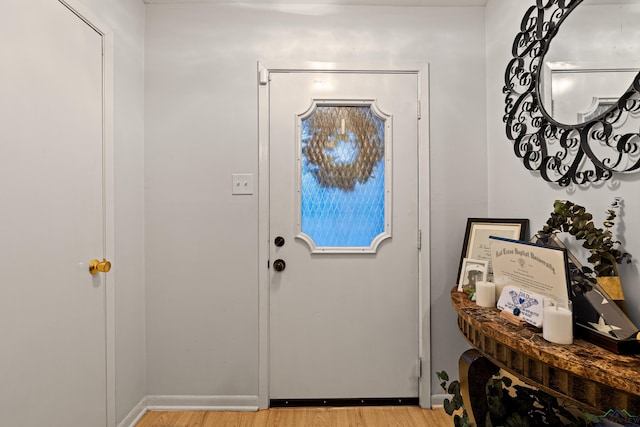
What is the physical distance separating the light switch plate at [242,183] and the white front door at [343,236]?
Result: 0.14 metres

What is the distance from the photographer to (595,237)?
1125 millimetres

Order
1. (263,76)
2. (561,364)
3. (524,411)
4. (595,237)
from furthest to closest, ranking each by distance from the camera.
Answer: (263,76) < (524,411) < (595,237) < (561,364)

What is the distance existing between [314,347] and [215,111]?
4.83 ft

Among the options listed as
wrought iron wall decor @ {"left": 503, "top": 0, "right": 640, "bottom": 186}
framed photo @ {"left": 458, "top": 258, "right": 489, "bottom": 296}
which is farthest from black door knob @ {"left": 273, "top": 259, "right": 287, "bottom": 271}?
wrought iron wall decor @ {"left": 503, "top": 0, "right": 640, "bottom": 186}

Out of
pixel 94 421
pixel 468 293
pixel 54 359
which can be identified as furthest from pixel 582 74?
pixel 94 421

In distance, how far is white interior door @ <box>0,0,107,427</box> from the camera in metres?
1.15

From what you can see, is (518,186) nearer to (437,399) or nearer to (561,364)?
(561,364)

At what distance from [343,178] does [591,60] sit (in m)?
1.17

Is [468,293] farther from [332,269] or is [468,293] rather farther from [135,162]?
[135,162]

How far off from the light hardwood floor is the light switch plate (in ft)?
4.13

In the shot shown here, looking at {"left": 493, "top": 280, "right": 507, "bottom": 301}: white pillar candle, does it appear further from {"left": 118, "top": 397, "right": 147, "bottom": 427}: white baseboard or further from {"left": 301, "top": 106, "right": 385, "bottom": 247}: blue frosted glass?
{"left": 118, "top": 397, "right": 147, "bottom": 427}: white baseboard

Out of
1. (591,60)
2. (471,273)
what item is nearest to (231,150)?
(471,273)

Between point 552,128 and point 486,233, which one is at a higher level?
point 552,128

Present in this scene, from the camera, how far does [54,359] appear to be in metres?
1.33
